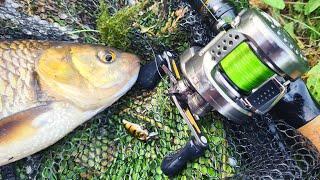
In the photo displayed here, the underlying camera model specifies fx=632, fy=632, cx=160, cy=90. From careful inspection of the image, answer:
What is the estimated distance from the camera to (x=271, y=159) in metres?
2.29

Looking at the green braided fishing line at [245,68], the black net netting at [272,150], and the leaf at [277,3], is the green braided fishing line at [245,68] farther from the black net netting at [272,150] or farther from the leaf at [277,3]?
the leaf at [277,3]

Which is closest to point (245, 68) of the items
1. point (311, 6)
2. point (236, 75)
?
point (236, 75)

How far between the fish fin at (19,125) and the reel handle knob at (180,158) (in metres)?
0.48

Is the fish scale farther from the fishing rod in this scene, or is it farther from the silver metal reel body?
the silver metal reel body

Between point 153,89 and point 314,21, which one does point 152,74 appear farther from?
point 314,21

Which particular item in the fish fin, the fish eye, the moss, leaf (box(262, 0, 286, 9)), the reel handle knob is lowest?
the reel handle knob

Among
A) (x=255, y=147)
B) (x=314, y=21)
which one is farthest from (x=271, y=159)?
(x=314, y=21)

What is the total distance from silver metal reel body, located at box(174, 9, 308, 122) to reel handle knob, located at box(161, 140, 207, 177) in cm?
13

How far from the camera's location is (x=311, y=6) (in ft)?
9.68

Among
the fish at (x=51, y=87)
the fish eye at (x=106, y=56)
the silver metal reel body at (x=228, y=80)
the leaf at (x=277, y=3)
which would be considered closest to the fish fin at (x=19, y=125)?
the fish at (x=51, y=87)

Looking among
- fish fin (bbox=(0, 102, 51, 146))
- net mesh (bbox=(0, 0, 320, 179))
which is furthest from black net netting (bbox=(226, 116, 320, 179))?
fish fin (bbox=(0, 102, 51, 146))

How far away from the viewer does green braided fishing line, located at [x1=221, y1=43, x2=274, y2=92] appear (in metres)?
2.06

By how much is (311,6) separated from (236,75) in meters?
1.00

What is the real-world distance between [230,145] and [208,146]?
113mm
